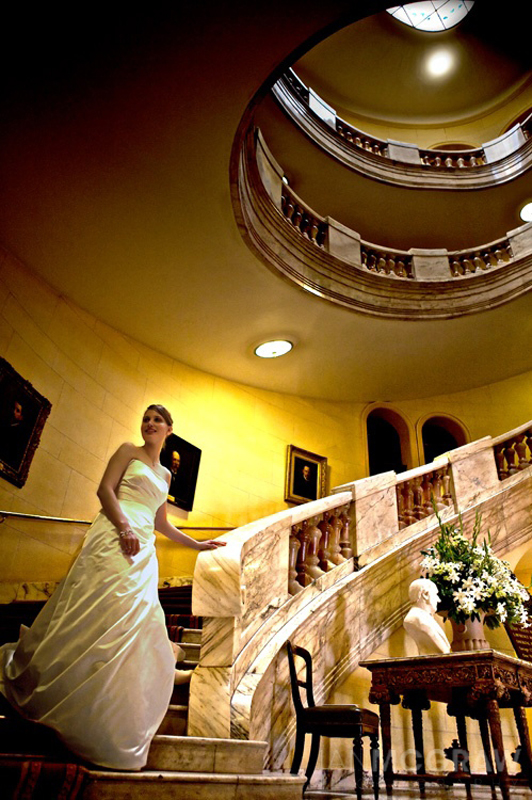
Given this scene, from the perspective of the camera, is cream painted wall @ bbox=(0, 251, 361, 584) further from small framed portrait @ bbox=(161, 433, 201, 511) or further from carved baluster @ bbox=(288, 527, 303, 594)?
carved baluster @ bbox=(288, 527, 303, 594)

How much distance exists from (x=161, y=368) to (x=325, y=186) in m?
5.49

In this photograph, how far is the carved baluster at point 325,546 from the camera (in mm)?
5208

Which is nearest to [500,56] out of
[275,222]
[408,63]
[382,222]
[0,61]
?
[408,63]

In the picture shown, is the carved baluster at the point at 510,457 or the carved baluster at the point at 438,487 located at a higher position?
the carved baluster at the point at 510,457

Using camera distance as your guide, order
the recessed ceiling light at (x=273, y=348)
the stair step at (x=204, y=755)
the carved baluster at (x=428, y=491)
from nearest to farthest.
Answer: the stair step at (x=204, y=755)
the carved baluster at (x=428, y=491)
the recessed ceiling light at (x=273, y=348)

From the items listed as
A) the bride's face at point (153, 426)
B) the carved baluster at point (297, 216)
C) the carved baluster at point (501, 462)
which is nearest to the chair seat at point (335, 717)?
the bride's face at point (153, 426)

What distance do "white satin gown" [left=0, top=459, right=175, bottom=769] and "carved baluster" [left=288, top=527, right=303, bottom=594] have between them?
2003 mm

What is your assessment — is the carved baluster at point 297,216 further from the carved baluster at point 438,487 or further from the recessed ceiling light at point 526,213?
the recessed ceiling light at point 526,213

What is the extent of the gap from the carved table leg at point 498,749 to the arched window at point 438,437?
806 cm

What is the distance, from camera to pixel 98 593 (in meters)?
2.71

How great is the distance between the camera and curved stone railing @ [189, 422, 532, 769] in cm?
346

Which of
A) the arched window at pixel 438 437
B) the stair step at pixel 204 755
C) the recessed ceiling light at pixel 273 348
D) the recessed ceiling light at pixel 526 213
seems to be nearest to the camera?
the stair step at pixel 204 755

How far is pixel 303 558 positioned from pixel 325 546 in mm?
419

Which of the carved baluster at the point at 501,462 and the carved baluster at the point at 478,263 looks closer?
the carved baluster at the point at 501,462
